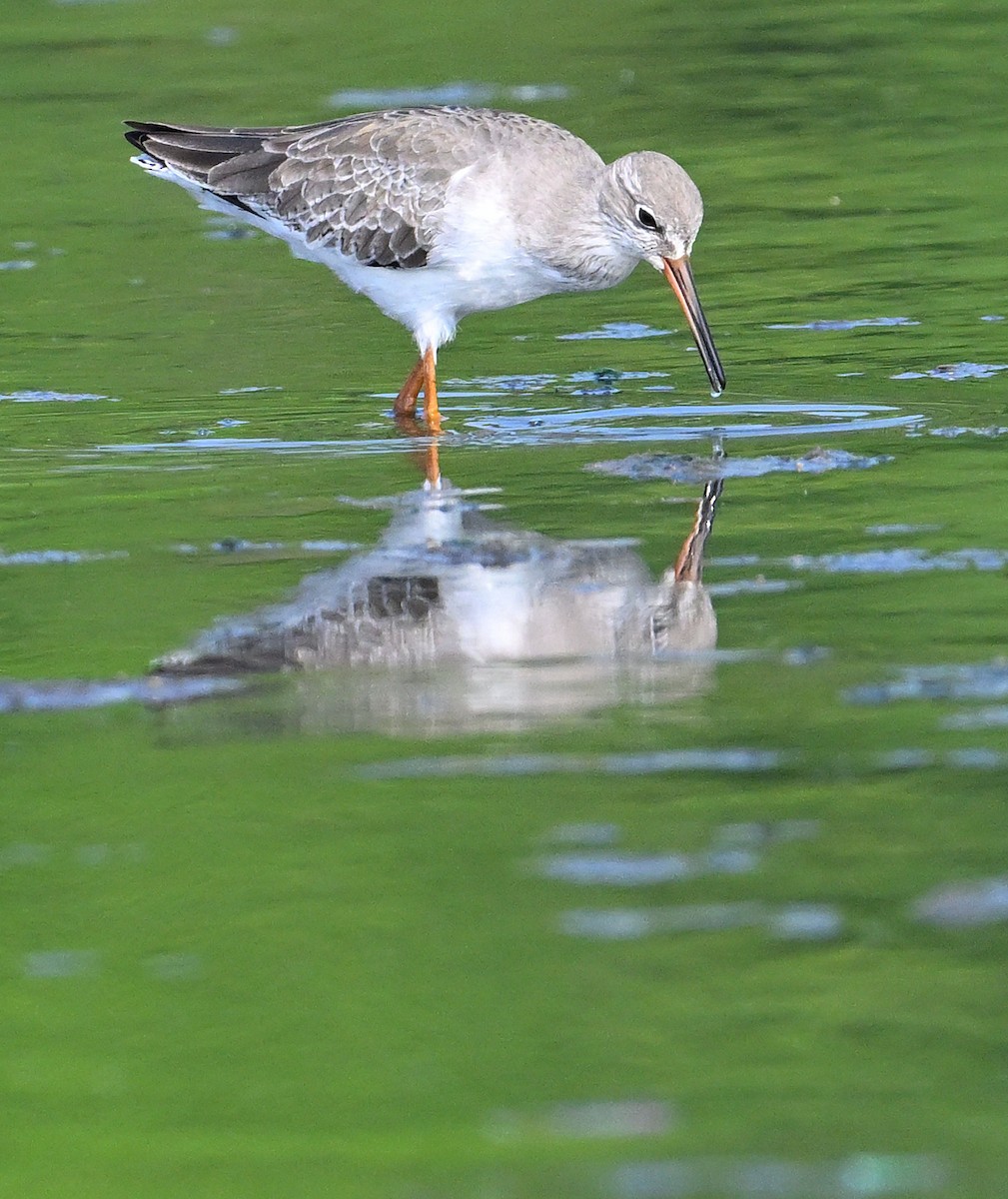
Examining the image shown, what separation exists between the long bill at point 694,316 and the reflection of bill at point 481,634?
1904 millimetres

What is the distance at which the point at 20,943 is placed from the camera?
4.81m

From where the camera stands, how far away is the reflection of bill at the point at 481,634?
6125mm

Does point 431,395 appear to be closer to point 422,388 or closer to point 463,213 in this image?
point 422,388

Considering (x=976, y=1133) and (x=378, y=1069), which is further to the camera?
(x=378, y=1069)

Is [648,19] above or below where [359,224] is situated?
above

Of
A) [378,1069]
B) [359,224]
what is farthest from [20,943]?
[359,224]

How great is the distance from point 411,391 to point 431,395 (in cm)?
27

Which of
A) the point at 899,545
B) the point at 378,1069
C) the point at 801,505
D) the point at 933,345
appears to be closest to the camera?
the point at 378,1069

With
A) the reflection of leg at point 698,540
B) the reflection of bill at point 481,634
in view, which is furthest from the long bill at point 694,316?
the reflection of bill at point 481,634

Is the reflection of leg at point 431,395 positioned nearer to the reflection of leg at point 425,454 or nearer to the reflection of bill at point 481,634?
the reflection of leg at point 425,454

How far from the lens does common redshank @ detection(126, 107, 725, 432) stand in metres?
9.79

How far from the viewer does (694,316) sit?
963 cm

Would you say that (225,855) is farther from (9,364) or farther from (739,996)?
(9,364)

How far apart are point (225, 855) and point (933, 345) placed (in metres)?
6.20
